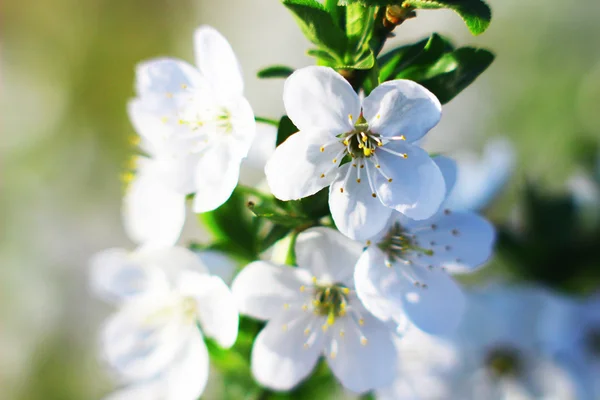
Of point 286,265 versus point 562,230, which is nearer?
point 286,265

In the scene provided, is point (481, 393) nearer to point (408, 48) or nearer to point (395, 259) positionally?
point (395, 259)

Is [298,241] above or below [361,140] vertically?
below

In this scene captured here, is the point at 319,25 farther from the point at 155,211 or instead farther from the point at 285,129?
the point at 155,211

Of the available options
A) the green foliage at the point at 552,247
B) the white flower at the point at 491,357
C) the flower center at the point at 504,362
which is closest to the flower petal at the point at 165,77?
the white flower at the point at 491,357

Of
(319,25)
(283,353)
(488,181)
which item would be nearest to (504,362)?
(488,181)

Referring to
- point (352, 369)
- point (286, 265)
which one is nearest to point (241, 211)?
point (286, 265)

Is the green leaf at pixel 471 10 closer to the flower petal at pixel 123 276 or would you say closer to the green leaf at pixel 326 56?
the green leaf at pixel 326 56
